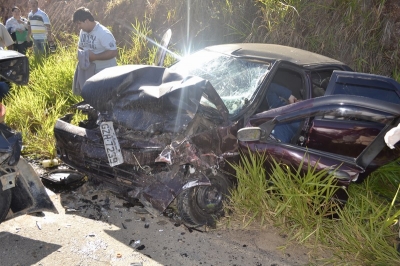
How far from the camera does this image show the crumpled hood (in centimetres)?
386

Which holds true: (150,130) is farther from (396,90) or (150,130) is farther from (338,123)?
(396,90)

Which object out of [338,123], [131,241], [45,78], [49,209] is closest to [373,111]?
[338,123]

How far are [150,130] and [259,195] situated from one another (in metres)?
1.09

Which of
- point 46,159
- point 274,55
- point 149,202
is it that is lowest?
point 46,159

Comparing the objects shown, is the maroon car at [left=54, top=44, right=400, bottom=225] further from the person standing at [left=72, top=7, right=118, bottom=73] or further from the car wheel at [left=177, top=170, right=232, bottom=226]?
the person standing at [left=72, top=7, right=118, bottom=73]

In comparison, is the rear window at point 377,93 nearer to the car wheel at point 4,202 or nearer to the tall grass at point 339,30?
the car wheel at point 4,202

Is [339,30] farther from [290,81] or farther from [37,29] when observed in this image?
[37,29]

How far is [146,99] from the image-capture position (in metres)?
3.91

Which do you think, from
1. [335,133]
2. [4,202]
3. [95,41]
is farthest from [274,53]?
[4,202]

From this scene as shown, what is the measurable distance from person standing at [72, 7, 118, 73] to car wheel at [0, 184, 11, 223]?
9.69 feet

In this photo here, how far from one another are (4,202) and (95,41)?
321 centimetres

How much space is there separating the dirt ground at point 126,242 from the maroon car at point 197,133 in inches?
9.9

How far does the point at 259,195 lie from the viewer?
3.99 m

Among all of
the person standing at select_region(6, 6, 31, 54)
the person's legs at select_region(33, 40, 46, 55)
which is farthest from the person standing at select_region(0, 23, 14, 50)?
the person standing at select_region(6, 6, 31, 54)
